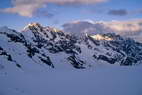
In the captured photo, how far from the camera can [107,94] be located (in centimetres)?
3462

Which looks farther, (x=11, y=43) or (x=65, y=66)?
(x=65, y=66)

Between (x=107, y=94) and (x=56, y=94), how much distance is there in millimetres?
7628

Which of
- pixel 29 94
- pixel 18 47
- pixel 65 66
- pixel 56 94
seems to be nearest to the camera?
pixel 29 94

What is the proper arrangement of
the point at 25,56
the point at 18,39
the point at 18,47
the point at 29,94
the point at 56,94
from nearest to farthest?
the point at 29,94 → the point at 56,94 → the point at 25,56 → the point at 18,47 → the point at 18,39

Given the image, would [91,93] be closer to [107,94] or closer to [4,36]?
[107,94]

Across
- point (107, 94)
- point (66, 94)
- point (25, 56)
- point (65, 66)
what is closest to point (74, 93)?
point (66, 94)

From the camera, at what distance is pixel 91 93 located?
3556 centimetres

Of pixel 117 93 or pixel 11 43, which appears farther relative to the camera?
pixel 11 43

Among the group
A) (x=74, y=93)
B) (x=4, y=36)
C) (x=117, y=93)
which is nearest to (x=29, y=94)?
(x=74, y=93)

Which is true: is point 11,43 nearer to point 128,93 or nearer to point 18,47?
point 18,47

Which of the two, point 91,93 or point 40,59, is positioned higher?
point 91,93

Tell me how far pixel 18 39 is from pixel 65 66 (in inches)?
1891

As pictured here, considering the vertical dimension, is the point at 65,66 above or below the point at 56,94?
below

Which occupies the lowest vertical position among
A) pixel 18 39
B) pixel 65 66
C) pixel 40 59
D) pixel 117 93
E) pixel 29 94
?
pixel 65 66
